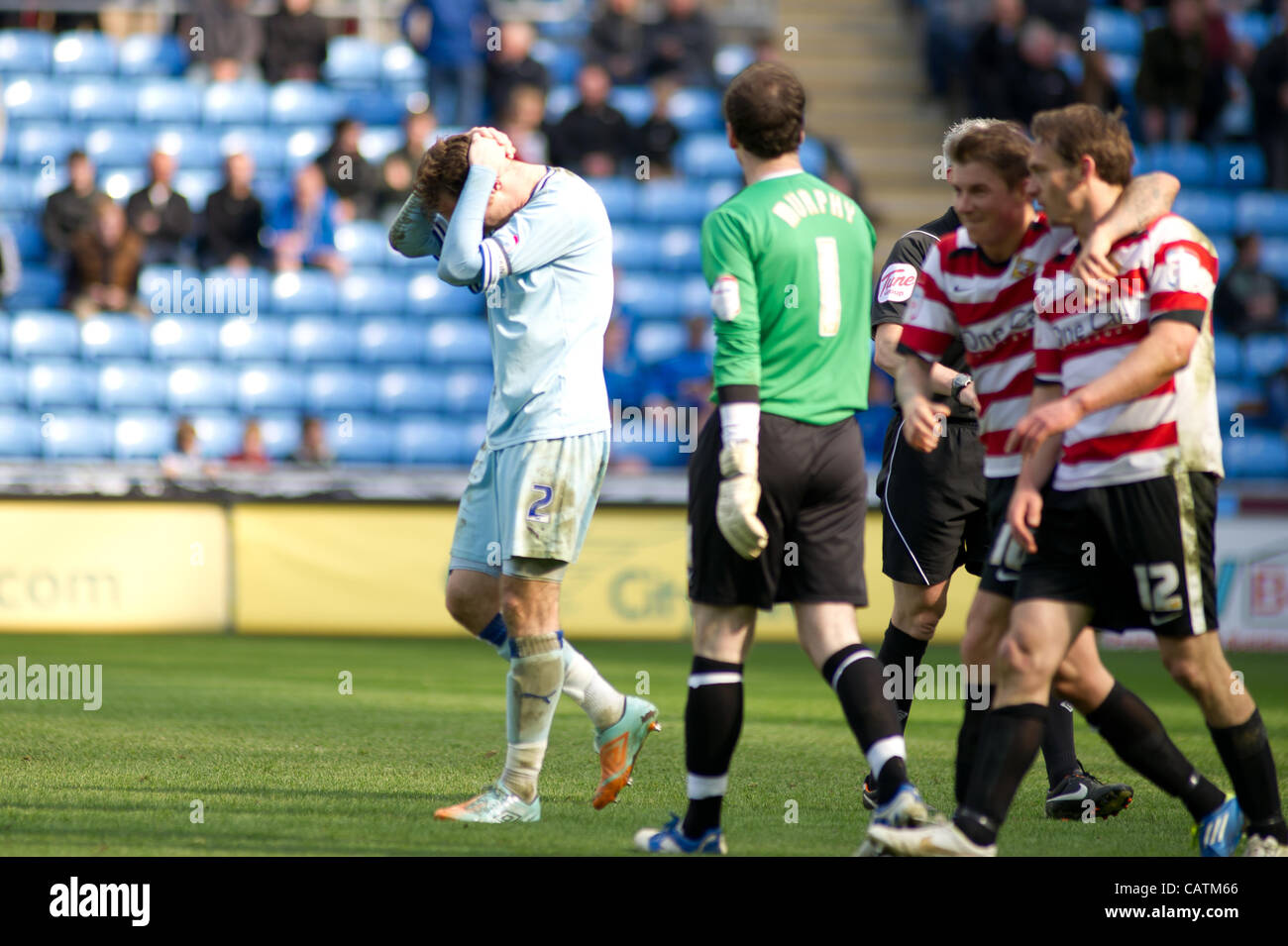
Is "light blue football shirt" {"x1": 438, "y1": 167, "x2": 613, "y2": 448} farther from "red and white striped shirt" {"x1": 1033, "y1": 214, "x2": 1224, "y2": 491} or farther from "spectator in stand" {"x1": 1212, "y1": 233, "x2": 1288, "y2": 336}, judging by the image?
"spectator in stand" {"x1": 1212, "y1": 233, "x2": 1288, "y2": 336}

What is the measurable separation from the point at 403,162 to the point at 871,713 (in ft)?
40.8

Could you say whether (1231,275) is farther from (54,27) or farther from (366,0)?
(54,27)

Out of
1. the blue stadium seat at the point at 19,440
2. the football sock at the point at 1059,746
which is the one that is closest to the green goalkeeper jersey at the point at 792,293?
the football sock at the point at 1059,746

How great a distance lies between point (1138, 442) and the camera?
4.55m

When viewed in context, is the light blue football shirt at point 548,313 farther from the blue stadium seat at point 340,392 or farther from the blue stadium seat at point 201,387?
the blue stadium seat at point 201,387

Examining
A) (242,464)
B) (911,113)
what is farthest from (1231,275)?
(242,464)

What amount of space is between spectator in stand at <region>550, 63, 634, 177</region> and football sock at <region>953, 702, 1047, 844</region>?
12553 mm

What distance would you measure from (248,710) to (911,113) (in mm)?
13602

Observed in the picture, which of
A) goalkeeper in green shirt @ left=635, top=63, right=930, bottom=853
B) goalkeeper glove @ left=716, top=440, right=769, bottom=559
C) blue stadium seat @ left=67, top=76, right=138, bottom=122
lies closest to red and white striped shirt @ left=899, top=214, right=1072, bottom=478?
goalkeeper in green shirt @ left=635, top=63, right=930, bottom=853

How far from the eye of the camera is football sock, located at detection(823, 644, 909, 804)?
4707 mm

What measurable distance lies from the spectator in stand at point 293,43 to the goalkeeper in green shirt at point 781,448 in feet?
45.4

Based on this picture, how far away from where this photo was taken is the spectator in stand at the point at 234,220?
626 inches

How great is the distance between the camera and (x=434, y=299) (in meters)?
16.4
